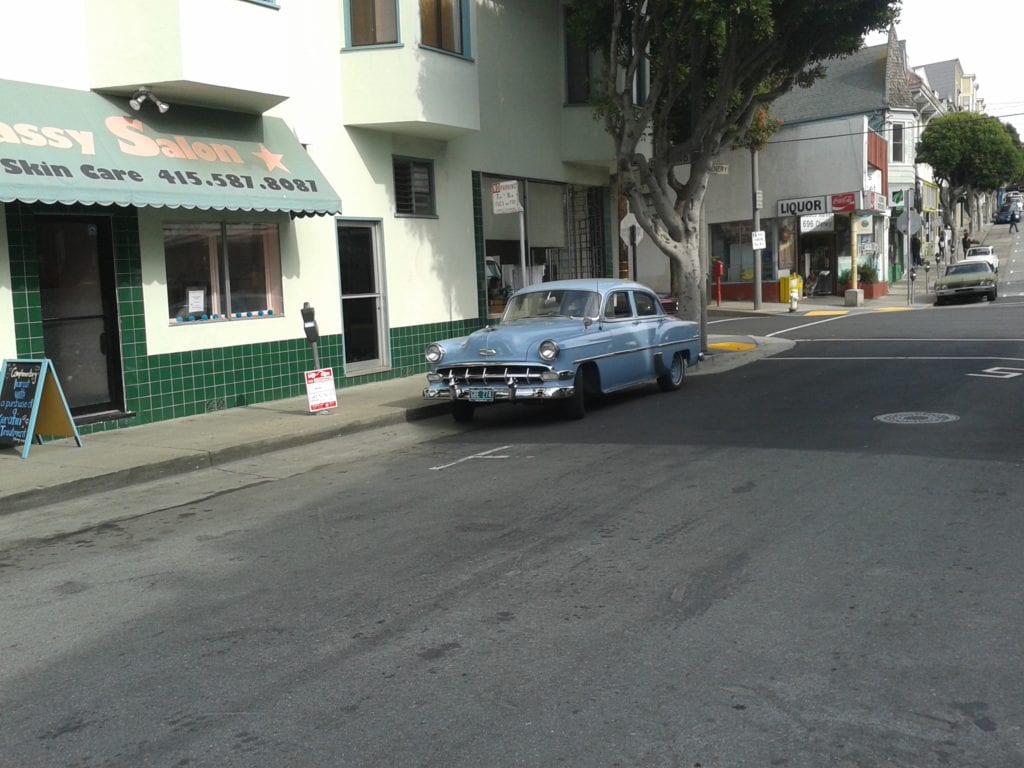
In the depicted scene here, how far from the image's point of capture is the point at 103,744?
4078mm

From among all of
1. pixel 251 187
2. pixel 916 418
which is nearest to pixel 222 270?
pixel 251 187

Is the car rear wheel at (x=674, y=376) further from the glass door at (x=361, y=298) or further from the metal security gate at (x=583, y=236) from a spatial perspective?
the metal security gate at (x=583, y=236)

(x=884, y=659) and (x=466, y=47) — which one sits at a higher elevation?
(x=466, y=47)

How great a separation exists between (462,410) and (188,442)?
3288 mm

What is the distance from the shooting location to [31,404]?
10.5 meters

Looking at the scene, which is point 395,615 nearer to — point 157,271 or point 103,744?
point 103,744

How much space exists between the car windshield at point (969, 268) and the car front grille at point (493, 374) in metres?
26.4

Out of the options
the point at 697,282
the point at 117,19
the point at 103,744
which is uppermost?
the point at 117,19

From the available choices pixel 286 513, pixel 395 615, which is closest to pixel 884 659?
pixel 395 615

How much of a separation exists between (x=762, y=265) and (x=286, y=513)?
31849mm

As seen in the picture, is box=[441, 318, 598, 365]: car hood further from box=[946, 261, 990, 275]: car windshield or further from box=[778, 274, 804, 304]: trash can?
box=[946, 261, 990, 275]: car windshield

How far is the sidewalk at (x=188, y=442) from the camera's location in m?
9.38

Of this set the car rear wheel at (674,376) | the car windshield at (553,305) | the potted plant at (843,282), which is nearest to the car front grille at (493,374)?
the car windshield at (553,305)

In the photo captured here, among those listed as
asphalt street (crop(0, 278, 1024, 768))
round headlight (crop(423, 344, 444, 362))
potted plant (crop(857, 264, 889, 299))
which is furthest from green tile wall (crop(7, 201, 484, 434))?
potted plant (crop(857, 264, 889, 299))
